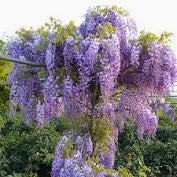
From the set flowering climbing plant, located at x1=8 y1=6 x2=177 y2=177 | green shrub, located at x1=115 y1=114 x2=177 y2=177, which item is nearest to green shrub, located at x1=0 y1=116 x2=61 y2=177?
green shrub, located at x1=115 y1=114 x2=177 y2=177

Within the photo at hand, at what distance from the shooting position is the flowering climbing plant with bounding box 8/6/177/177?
311 centimetres

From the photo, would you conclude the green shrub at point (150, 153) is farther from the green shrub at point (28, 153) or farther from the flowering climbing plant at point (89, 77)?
the flowering climbing plant at point (89, 77)

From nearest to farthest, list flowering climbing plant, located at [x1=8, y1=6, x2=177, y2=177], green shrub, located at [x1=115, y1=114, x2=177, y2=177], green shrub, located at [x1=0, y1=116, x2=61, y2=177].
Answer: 1. flowering climbing plant, located at [x1=8, y1=6, x2=177, y2=177]
2. green shrub, located at [x1=0, y1=116, x2=61, y2=177]
3. green shrub, located at [x1=115, y1=114, x2=177, y2=177]

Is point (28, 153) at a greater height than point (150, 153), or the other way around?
point (28, 153)

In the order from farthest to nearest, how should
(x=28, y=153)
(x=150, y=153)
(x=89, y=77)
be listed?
1. (x=150, y=153)
2. (x=28, y=153)
3. (x=89, y=77)

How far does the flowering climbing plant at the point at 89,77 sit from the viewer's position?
10.2 ft

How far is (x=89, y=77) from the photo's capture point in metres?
3.12

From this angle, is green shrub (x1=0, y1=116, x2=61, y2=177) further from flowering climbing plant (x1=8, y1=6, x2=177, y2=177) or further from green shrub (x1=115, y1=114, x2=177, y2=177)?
flowering climbing plant (x1=8, y1=6, x2=177, y2=177)

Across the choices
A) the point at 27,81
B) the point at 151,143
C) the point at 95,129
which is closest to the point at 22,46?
the point at 27,81

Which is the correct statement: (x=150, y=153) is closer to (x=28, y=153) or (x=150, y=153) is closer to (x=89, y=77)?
(x=28, y=153)

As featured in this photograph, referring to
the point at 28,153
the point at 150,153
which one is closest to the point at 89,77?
the point at 28,153

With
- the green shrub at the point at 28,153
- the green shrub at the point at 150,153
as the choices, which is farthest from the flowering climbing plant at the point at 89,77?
the green shrub at the point at 150,153

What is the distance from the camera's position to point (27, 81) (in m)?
3.33

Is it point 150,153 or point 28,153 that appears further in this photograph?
point 150,153
